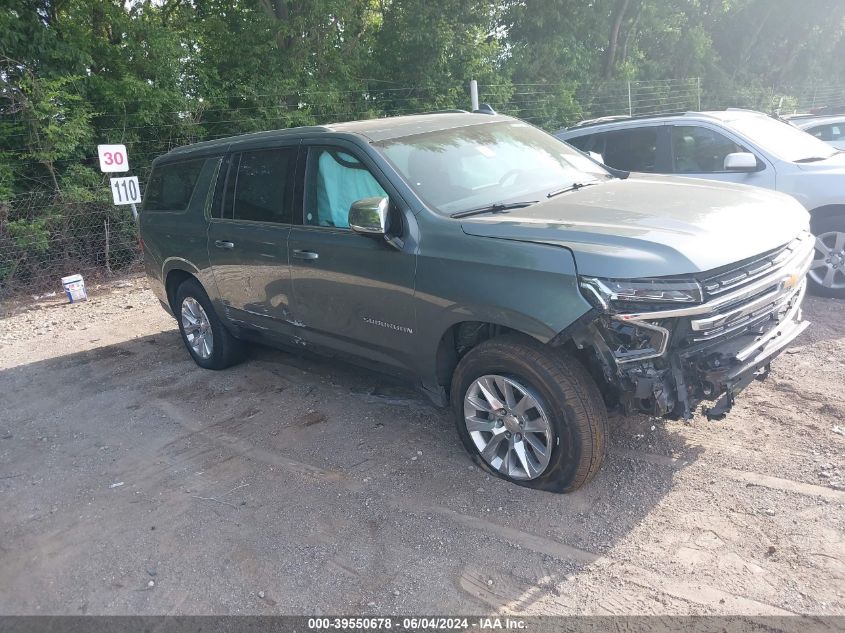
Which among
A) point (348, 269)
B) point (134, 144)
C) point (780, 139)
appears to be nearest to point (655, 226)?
point (348, 269)

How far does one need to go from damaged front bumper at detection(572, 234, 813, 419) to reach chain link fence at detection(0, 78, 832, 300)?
936 centimetres

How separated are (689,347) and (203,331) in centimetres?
437

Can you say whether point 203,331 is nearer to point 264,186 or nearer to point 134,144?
point 264,186

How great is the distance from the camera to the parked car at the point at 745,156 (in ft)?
20.6

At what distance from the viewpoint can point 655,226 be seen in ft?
11.0

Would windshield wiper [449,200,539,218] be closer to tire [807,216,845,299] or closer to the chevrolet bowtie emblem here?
the chevrolet bowtie emblem

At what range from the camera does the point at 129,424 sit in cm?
525

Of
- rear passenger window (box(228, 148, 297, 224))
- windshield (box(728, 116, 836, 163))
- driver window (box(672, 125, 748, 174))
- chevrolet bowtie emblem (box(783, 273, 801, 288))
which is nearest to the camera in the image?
chevrolet bowtie emblem (box(783, 273, 801, 288))

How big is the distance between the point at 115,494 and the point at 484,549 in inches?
93.3

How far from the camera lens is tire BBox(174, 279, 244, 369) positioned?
5.93 m

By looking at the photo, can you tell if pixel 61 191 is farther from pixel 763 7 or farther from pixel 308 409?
pixel 763 7

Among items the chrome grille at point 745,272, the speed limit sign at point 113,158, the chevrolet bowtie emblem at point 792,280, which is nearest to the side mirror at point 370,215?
the chrome grille at point 745,272

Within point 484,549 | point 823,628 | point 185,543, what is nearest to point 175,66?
point 185,543

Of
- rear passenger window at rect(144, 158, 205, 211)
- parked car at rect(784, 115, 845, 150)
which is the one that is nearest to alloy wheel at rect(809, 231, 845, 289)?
parked car at rect(784, 115, 845, 150)
